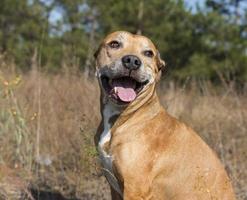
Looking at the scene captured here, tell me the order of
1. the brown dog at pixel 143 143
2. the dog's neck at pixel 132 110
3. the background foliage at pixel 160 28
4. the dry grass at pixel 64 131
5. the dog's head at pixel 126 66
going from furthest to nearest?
the background foliage at pixel 160 28, the dry grass at pixel 64 131, the dog's neck at pixel 132 110, the dog's head at pixel 126 66, the brown dog at pixel 143 143

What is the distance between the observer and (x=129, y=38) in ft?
14.9

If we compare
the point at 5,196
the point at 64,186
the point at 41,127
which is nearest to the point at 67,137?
the point at 41,127

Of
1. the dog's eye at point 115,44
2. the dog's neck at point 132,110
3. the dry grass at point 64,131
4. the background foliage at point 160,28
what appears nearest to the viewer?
the dog's neck at point 132,110

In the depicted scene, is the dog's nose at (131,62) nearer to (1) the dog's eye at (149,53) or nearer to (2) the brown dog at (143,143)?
(2) the brown dog at (143,143)

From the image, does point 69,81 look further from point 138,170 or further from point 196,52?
point 196,52

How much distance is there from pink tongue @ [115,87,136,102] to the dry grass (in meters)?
0.80

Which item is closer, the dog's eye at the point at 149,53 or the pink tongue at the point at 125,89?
the pink tongue at the point at 125,89

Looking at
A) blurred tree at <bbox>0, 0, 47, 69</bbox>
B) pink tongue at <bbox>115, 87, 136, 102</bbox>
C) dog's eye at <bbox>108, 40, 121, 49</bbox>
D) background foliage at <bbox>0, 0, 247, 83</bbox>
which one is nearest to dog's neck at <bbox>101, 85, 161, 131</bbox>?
pink tongue at <bbox>115, 87, 136, 102</bbox>

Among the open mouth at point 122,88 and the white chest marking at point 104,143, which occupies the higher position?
the open mouth at point 122,88

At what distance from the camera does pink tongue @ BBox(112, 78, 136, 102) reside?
422cm

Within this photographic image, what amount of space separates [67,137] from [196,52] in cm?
1645

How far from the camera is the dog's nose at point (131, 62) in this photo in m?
4.20

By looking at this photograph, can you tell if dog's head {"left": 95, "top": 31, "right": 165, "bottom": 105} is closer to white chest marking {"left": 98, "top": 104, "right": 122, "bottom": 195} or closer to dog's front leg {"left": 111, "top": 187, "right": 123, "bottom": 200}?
white chest marking {"left": 98, "top": 104, "right": 122, "bottom": 195}

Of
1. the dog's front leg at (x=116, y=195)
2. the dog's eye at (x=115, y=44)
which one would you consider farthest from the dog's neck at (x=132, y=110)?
the dog's front leg at (x=116, y=195)
